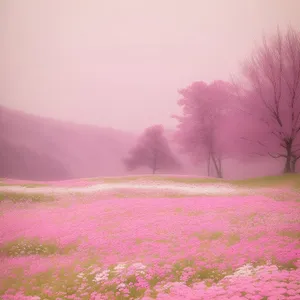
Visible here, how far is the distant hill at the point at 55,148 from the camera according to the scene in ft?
39.2

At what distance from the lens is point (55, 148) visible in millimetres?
14289

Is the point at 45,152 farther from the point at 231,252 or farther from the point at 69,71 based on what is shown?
the point at 231,252

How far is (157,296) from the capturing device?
445 centimetres

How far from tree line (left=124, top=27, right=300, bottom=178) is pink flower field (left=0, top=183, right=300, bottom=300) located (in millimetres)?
4916

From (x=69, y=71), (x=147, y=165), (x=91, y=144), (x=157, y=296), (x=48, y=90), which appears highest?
(x=69, y=71)

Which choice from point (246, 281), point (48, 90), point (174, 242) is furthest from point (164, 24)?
point (246, 281)

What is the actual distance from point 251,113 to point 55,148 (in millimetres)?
10835

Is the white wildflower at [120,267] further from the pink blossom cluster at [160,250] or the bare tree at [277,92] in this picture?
the bare tree at [277,92]

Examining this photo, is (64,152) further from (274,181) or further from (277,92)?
(277,92)

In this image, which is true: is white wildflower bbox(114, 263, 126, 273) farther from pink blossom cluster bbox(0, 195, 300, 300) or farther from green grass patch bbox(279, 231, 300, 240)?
green grass patch bbox(279, 231, 300, 240)

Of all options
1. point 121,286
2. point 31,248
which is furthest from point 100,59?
point 121,286

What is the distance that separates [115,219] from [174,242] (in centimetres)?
251

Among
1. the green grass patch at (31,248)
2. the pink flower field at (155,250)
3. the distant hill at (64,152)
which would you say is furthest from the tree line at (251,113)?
the green grass patch at (31,248)

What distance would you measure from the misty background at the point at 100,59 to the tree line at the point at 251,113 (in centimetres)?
79
